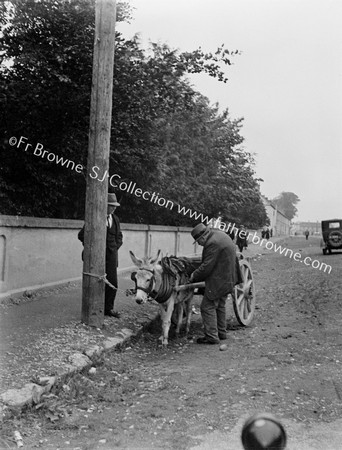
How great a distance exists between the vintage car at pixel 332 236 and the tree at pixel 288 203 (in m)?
134

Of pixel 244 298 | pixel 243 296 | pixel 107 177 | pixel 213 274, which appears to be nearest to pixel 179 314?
pixel 213 274

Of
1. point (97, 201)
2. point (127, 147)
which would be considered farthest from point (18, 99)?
point (97, 201)

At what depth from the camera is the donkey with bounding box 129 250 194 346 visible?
21.0 ft

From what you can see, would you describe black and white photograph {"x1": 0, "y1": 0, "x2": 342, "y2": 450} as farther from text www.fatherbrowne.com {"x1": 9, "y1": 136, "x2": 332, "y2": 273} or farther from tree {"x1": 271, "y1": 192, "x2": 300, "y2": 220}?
tree {"x1": 271, "y1": 192, "x2": 300, "y2": 220}

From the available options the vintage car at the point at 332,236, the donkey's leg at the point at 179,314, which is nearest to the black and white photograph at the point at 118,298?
the donkey's leg at the point at 179,314

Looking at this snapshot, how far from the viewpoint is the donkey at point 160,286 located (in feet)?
21.0

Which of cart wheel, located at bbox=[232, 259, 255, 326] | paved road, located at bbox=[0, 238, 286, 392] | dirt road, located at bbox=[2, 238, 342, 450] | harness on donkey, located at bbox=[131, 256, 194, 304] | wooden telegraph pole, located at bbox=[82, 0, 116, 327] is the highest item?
wooden telegraph pole, located at bbox=[82, 0, 116, 327]

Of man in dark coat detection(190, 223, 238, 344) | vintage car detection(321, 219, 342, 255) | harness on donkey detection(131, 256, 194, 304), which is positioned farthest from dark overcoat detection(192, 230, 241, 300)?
vintage car detection(321, 219, 342, 255)

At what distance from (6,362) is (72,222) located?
6.28m

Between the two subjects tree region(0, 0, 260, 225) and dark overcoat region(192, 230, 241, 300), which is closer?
dark overcoat region(192, 230, 241, 300)

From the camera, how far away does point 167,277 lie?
22.8 ft

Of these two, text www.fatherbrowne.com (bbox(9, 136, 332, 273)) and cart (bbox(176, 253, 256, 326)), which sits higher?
text www.fatherbrowne.com (bbox(9, 136, 332, 273))

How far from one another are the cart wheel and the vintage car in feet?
69.8

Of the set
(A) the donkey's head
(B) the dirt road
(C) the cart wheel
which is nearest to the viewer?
(B) the dirt road
